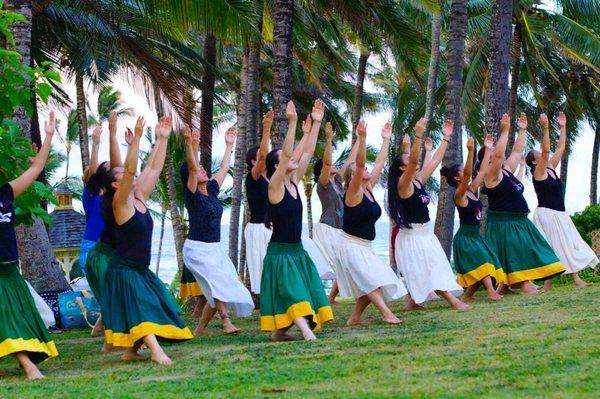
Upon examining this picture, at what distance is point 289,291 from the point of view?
9406 mm

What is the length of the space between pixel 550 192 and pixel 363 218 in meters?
4.17

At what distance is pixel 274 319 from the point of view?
9500 millimetres

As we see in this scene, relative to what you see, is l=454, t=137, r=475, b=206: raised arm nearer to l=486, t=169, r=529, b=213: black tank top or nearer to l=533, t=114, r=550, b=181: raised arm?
l=486, t=169, r=529, b=213: black tank top

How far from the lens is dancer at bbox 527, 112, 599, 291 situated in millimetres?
13828

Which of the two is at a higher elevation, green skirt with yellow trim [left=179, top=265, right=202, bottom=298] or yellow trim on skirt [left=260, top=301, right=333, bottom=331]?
green skirt with yellow trim [left=179, top=265, right=202, bottom=298]

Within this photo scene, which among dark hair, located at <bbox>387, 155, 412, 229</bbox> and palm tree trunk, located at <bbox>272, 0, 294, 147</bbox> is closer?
dark hair, located at <bbox>387, 155, 412, 229</bbox>

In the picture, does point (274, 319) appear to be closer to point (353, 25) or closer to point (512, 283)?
point (512, 283)

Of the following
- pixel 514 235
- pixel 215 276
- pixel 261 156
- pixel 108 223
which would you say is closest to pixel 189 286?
pixel 215 276

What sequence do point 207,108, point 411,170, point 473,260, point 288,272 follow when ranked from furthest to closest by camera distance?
point 207,108, point 473,260, point 411,170, point 288,272

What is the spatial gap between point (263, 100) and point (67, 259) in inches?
506

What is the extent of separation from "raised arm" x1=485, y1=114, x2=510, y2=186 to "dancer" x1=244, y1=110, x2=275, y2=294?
2.77m

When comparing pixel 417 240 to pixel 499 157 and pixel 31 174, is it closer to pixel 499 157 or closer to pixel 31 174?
pixel 499 157

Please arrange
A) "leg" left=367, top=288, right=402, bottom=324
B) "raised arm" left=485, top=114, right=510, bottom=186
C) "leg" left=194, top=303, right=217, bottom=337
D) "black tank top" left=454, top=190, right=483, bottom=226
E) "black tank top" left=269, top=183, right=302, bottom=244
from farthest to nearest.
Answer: "black tank top" left=454, top=190, right=483, bottom=226 < "raised arm" left=485, top=114, right=510, bottom=186 < "leg" left=194, top=303, right=217, bottom=337 < "leg" left=367, top=288, right=402, bottom=324 < "black tank top" left=269, top=183, right=302, bottom=244

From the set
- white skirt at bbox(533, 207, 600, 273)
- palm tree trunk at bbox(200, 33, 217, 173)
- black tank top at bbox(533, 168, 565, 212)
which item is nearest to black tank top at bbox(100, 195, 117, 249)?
black tank top at bbox(533, 168, 565, 212)
